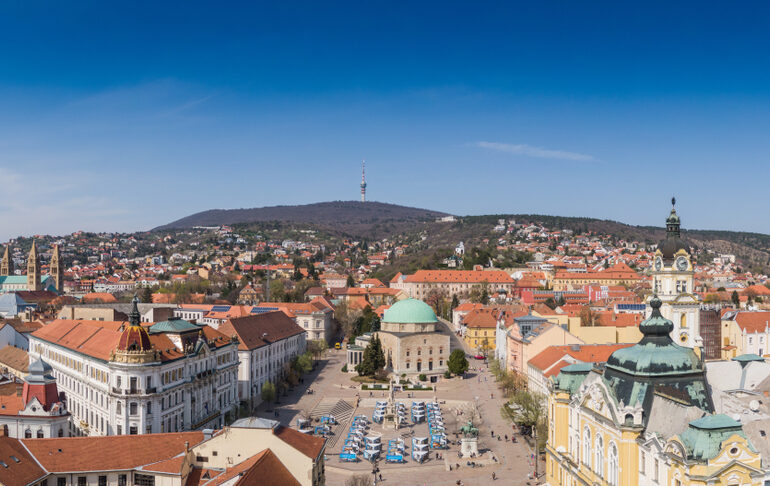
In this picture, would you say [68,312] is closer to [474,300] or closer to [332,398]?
[332,398]

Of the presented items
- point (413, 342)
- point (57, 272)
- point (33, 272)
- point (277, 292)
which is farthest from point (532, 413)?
point (57, 272)

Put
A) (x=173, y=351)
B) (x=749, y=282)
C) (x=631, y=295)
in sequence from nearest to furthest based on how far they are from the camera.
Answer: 1. (x=173, y=351)
2. (x=631, y=295)
3. (x=749, y=282)

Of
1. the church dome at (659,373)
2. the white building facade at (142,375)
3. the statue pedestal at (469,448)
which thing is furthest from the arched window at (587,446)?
the white building facade at (142,375)

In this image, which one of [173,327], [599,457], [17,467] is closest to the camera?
[17,467]

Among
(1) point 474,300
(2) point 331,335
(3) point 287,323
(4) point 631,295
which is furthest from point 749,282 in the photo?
(3) point 287,323

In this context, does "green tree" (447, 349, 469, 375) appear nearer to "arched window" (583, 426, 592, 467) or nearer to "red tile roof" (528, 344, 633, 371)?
"red tile roof" (528, 344, 633, 371)

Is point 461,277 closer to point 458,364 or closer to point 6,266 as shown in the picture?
point 458,364
